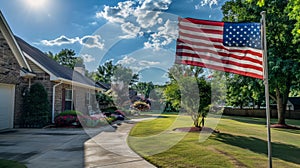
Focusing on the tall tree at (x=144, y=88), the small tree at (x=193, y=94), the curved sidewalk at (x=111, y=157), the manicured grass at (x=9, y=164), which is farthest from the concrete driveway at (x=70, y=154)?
the tall tree at (x=144, y=88)

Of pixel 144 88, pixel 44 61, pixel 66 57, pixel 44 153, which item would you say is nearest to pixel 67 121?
pixel 44 61

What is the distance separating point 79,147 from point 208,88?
611cm

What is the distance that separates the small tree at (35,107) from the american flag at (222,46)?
944 cm

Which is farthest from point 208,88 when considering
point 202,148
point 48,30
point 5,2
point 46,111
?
point 48,30

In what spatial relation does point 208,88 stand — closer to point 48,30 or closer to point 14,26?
point 48,30

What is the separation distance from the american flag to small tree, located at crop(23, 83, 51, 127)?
944 centimetres

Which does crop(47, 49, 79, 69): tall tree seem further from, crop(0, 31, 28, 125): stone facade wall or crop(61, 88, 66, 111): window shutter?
crop(0, 31, 28, 125): stone facade wall

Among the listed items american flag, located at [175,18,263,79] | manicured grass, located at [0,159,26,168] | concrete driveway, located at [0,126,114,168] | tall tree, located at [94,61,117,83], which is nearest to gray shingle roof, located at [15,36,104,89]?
concrete driveway, located at [0,126,114,168]

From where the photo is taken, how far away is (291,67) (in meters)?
14.5

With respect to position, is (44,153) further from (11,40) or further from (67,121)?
(11,40)

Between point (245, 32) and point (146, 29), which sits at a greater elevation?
point (146, 29)

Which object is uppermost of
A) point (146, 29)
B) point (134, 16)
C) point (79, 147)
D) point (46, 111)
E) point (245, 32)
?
point (134, 16)

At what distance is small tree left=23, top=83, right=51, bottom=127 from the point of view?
12.4 m

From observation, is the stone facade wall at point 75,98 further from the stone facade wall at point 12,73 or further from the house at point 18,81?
the stone facade wall at point 12,73
